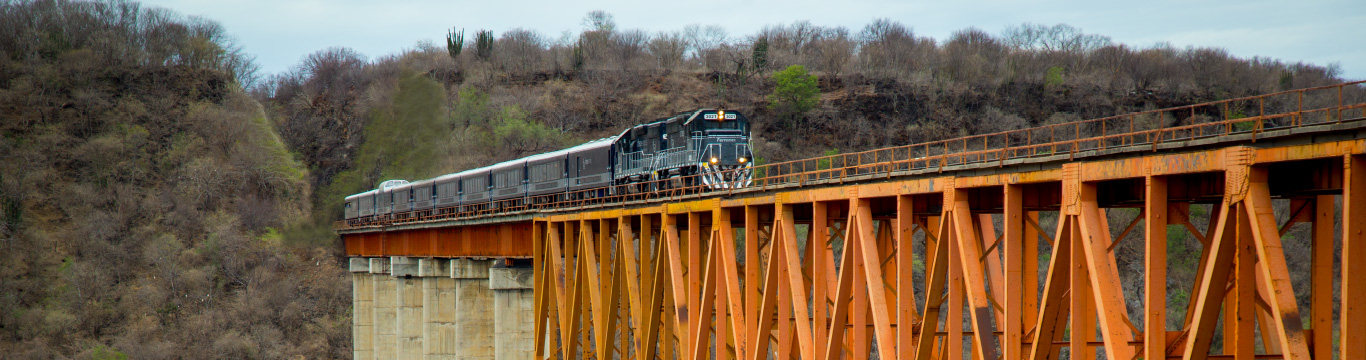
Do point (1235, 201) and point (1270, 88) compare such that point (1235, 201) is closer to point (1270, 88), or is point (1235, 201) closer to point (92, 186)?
point (92, 186)

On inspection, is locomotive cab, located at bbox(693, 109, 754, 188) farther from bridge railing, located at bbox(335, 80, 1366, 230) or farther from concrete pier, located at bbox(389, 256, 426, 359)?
concrete pier, located at bbox(389, 256, 426, 359)

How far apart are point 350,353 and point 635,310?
45387 millimetres

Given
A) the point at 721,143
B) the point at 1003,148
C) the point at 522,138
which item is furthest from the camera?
the point at 522,138

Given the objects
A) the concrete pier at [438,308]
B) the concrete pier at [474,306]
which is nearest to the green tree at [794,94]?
the concrete pier at [438,308]

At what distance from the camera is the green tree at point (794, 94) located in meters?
94.4

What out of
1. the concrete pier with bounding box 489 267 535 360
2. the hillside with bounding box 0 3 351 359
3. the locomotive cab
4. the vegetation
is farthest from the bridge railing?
the vegetation

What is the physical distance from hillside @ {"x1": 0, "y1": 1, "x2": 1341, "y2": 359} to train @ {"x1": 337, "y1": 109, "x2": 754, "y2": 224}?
21279 millimetres

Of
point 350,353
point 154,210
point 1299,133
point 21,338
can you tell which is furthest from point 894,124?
point 1299,133

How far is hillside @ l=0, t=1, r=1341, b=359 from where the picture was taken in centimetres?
6581

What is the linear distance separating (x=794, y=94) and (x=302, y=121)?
144 ft

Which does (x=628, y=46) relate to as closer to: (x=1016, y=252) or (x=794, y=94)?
(x=794, y=94)

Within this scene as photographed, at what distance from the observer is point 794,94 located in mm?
94938

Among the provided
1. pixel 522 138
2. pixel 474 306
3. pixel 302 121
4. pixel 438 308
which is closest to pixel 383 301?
pixel 438 308

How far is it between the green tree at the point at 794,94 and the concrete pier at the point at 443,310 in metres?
45.4
